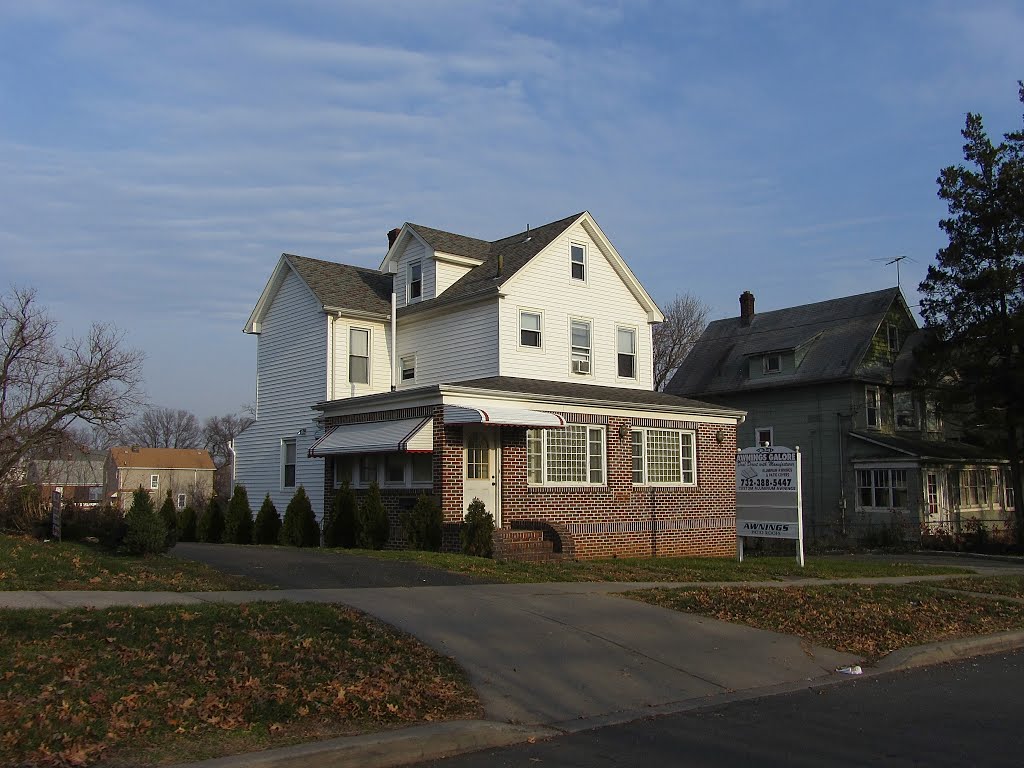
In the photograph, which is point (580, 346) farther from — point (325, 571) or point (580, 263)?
point (325, 571)

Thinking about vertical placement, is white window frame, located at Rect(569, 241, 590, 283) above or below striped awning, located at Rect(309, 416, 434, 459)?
above

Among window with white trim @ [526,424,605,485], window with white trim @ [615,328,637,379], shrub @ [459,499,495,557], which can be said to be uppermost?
window with white trim @ [615,328,637,379]

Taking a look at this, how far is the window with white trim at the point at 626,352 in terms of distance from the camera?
28.1 m

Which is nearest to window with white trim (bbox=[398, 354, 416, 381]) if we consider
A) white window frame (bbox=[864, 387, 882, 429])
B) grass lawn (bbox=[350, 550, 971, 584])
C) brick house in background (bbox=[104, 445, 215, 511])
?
grass lawn (bbox=[350, 550, 971, 584])

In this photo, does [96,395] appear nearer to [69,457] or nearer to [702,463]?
[69,457]

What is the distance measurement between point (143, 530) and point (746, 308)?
113 feet

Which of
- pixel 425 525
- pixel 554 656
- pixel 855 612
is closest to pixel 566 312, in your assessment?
pixel 425 525

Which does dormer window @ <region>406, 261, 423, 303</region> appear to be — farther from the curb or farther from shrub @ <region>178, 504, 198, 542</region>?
the curb

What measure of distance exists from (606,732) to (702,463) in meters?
18.6

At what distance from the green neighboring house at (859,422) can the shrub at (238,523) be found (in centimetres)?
1932

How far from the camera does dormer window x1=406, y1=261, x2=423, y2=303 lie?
28.3 m

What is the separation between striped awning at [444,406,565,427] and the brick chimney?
83.2 ft

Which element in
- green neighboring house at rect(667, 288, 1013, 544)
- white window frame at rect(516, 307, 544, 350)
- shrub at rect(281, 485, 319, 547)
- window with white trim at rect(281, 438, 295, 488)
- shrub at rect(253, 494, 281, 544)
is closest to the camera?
shrub at rect(281, 485, 319, 547)

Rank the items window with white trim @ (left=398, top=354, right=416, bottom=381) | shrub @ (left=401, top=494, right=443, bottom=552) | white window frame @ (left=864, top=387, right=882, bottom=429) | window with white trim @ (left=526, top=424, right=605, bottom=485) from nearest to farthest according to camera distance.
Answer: shrub @ (left=401, top=494, right=443, bottom=552)
window with white trim @ (left=526, top=424, right=605, bottom=485)
window with white trim @ (left=398, top=354, right=416, bottom=381)
white window frame @ (left=864, top=387, right=882, bottom=429)
